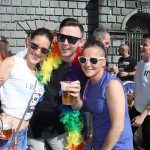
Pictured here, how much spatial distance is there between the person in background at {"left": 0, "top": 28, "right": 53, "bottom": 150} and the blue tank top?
45cm

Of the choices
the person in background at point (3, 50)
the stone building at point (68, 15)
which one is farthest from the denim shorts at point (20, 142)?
the stone building at point (68, 15)

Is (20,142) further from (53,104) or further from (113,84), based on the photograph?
(113,84)

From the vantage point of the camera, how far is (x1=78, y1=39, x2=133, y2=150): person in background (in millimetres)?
2039

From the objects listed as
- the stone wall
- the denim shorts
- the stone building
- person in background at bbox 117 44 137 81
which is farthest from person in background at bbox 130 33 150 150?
the stone wall

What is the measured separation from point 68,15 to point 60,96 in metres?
9.10

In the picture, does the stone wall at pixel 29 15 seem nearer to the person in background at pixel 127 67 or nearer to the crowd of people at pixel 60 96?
the person in background at pixel 127 67

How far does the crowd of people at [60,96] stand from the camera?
214cm

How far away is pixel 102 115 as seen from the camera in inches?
85.4

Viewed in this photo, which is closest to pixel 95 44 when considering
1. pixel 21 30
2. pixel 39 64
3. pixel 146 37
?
pixel 39 64

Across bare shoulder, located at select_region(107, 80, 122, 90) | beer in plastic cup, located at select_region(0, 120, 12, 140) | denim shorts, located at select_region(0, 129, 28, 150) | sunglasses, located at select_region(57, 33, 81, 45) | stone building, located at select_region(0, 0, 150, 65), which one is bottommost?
denim shorts, located at select_region(0, 129, 28, 150)

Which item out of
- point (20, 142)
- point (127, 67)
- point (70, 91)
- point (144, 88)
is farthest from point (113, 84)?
point (127, 67)

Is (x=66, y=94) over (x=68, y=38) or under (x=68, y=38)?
under

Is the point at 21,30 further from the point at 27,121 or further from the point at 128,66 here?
the point at 27,121

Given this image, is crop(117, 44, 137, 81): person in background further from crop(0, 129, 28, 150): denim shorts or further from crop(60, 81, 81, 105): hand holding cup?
crop(60, 81, 81, 105): hand holding cup
